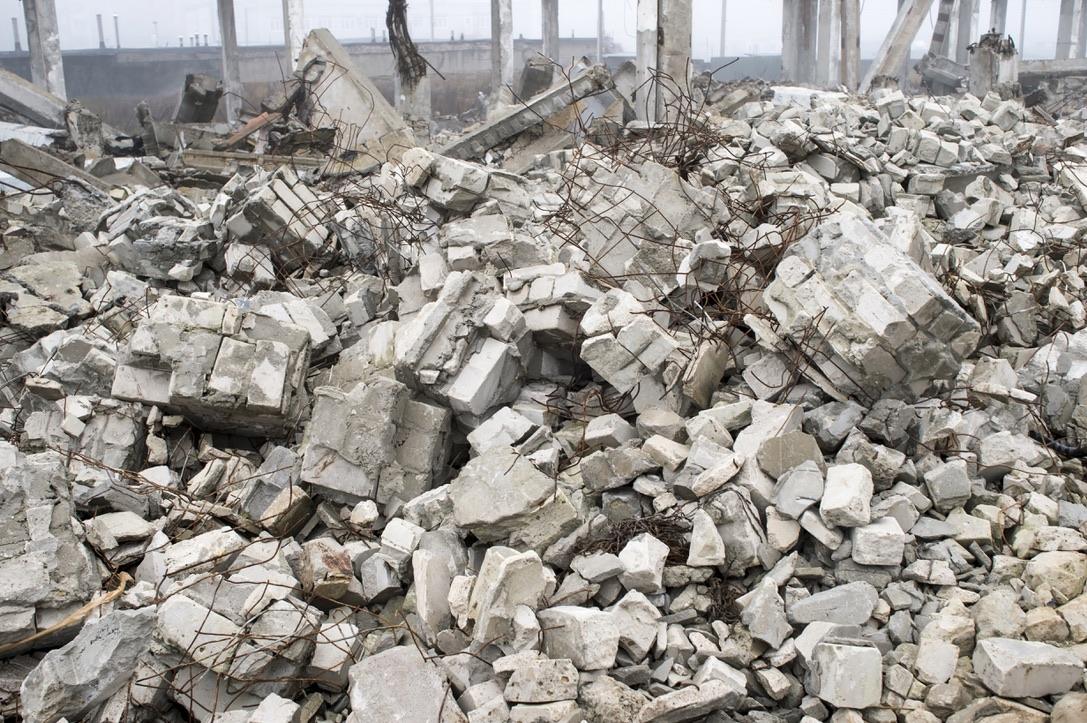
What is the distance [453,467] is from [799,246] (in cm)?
226

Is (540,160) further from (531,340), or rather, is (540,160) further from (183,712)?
(183,712)

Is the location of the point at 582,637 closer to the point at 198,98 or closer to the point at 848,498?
the point at 848,498

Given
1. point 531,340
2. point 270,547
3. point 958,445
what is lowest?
point 270,547

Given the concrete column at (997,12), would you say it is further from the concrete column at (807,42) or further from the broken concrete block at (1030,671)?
the broken concrete block at (1030,671)

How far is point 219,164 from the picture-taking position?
11656mm

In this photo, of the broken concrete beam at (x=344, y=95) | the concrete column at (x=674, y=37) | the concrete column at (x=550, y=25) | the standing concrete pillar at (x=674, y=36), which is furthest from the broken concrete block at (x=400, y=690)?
the concrete column at (x=550, y=25)

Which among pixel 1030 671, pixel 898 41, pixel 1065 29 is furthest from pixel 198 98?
pixel 1065 29

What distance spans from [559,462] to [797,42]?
71.5ft

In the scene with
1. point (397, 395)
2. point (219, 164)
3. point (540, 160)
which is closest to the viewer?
point (397, 395)

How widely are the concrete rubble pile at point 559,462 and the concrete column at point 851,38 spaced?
41.9ft

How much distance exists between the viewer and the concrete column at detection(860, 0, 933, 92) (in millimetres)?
15141

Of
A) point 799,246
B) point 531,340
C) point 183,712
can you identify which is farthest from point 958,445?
point 183,712

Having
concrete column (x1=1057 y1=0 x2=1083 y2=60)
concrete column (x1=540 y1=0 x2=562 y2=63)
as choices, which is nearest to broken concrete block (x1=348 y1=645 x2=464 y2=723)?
concrete column (x1=540 y1=0 x2=562 y2=63)

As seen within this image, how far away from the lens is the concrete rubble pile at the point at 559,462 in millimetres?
3428
